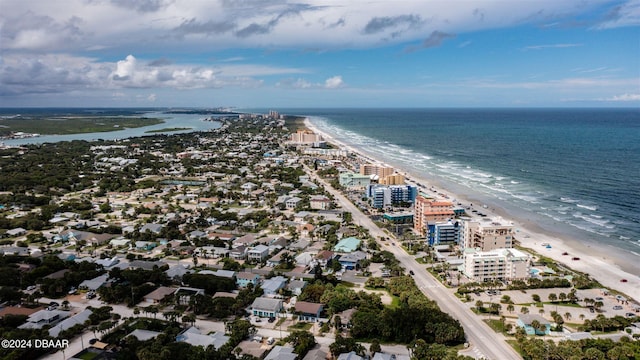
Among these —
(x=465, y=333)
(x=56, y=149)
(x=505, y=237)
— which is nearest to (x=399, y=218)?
(x=505, y=237)

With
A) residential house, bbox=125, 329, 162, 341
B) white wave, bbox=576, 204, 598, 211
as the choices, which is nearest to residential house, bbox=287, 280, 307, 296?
residential house, bbox=125, 329, 162, 341

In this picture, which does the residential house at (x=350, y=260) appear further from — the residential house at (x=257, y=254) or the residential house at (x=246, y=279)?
the residential house at (x=246, y=279)

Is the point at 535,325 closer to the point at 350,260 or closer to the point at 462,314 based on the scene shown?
the point at 462,314

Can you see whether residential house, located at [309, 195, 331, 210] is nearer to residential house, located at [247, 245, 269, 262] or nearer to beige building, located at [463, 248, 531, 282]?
residential house, located at [247, 245, 269, 262]

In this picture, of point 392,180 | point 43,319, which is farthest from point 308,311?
point 392,180

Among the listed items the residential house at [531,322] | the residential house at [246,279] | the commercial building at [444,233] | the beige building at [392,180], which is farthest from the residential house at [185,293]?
the beige building at [392,180]

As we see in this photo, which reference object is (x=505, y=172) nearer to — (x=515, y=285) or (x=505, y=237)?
(x=505, y=237)
